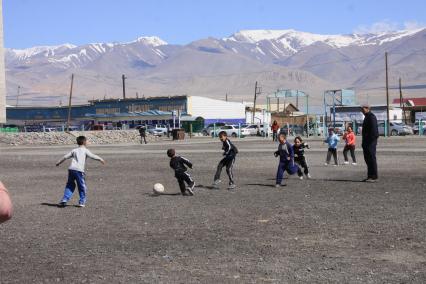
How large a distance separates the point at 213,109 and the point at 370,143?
83.2 m

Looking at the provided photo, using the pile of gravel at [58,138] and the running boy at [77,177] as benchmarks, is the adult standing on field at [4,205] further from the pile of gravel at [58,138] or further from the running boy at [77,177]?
the pile of gravel at [58,138]

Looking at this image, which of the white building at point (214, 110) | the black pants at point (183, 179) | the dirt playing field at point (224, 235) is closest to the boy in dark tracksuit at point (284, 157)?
the dirt playing field at point (224, 235)

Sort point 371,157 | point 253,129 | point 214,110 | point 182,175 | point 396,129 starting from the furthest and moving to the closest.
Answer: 1. point 214,110
2. point 253,129
3. point 396,129
4. point 371,157
5. point 182,175

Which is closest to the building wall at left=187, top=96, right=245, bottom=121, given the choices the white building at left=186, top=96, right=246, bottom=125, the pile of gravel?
the white building at left=186, top=96, right=246, bottom=125

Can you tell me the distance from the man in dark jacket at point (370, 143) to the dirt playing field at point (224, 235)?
595 mm

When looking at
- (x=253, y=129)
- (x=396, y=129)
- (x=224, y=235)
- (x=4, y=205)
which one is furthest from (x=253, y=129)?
(x=4, y=205)

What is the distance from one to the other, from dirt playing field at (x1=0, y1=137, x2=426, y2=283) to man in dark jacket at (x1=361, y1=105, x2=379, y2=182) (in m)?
0.59

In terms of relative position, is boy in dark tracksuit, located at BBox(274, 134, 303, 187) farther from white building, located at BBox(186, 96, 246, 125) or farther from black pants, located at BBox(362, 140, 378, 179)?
white building, located at BBox(186, 96, 246, 125)

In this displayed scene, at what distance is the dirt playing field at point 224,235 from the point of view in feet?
23.9

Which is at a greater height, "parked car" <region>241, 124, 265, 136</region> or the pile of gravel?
"parked car" <region>241, 124, 265, 136</region>

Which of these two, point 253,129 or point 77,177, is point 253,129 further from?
point 77,177

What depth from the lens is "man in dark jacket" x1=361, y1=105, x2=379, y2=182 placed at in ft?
55.5

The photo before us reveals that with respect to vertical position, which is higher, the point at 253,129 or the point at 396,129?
the point at 253,129

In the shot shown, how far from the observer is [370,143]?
1702 cm
